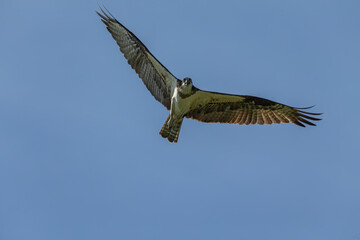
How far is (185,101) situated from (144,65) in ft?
5.25

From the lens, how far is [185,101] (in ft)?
39.2

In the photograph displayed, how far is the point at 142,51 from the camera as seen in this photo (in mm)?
12312

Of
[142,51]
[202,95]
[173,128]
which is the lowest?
[173,128]

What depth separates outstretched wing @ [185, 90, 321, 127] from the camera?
41.0 ft

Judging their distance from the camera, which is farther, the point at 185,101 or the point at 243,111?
the point at 243,111

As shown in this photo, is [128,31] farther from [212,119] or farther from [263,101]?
[263,101]

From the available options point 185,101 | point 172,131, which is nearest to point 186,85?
point 185,101

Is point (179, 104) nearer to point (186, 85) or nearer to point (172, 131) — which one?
point (186, 85)

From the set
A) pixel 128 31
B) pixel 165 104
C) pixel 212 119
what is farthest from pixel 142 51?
pixel 212 119

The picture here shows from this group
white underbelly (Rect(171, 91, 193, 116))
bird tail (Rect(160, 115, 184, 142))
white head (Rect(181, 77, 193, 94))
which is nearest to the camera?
white head (Rect(181, 77, 193, 94))

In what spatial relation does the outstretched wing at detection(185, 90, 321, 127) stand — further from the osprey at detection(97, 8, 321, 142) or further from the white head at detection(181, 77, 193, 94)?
the white head at detection(181, 77, 193, 94)

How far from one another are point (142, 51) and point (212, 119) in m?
2.77

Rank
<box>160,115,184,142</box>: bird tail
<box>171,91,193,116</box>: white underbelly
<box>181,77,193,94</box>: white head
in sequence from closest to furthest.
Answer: <box>181,77,193,94</box>: white head < <box>171,91,193,116</box>: white underbelly < <box>160,115,184,142</box>: bird tail

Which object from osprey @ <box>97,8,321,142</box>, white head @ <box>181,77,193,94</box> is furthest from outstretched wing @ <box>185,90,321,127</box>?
white head @ <box>181,77,193,94</box>
